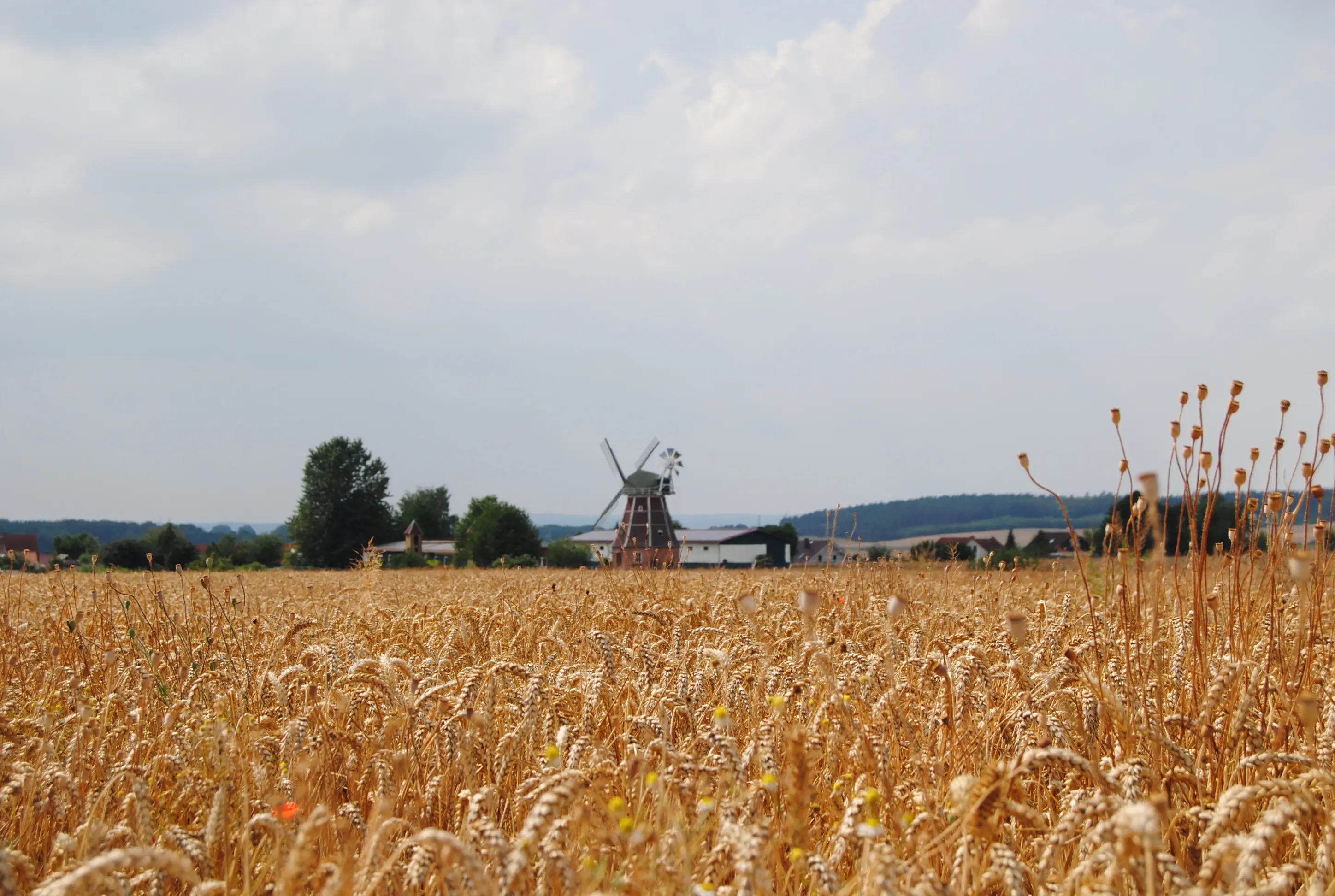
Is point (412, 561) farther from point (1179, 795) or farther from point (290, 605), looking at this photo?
point (1179, 795)

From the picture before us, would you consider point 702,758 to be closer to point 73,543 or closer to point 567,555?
point 567,555

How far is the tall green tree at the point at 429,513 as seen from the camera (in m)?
102

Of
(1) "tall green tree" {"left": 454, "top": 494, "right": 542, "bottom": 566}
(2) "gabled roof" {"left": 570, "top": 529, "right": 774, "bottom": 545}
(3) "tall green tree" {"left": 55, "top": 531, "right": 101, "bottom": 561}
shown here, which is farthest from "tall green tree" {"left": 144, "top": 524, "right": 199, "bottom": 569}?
(2) "gabled roof" {"left": 570, "top": 529, "right": 774, "bottom": 545}

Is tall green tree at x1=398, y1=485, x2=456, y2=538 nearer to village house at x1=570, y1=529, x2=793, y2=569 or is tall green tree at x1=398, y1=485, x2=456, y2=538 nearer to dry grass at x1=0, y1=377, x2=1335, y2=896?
village house at x1=570, y1=529, x2=793, y2=569

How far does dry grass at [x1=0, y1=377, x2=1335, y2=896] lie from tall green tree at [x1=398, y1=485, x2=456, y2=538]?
99565 mm

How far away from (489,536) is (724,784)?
69167 mm

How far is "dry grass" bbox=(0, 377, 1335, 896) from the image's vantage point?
167 centimetres

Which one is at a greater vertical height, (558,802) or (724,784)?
(558,802)

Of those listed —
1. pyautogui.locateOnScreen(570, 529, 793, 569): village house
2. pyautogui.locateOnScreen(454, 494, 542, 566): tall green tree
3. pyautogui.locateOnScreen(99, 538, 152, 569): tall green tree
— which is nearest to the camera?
pyautogui.locateOnScreen(99, 538, 152, 569): tall green tree

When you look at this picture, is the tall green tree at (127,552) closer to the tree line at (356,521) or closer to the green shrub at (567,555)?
the tree line at (356,521)

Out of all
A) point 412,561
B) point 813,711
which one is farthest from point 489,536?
point 813,711

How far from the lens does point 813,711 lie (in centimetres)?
320

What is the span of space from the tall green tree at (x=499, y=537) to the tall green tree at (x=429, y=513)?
28.6 meters

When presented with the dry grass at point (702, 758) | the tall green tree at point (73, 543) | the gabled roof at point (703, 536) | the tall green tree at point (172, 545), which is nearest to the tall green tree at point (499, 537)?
the gabled roof at point (703, 536)
